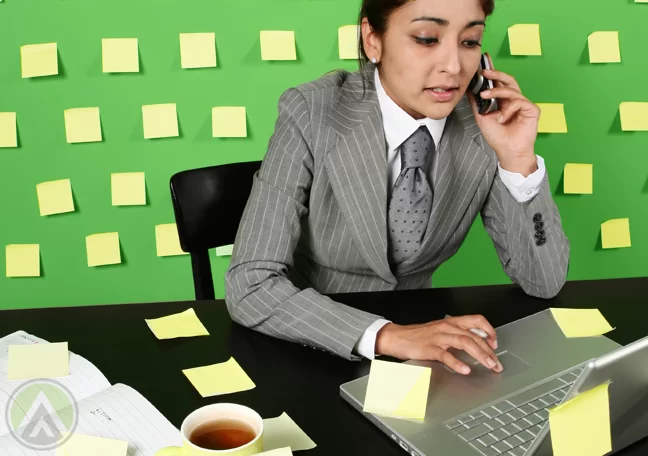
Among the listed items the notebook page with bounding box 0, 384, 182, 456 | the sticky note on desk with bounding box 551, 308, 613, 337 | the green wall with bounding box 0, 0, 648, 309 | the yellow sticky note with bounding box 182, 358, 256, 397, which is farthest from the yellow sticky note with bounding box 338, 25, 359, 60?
the notebook page with bounding box 0, 384, 182, 456

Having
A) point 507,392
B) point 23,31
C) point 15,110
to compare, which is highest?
point 23,31

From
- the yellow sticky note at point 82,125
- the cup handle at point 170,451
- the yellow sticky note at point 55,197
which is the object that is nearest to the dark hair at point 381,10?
the cup handle at point 170,451

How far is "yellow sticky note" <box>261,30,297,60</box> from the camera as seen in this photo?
2211mm

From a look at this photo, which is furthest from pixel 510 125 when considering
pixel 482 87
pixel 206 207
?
pixel 206 207

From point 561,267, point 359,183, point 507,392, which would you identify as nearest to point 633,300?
point 561,267

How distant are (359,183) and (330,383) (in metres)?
0.49

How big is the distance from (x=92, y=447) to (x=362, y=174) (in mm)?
748

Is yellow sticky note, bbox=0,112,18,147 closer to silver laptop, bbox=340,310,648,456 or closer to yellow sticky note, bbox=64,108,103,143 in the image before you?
yellow sticky note, bbox=64,108,103,143

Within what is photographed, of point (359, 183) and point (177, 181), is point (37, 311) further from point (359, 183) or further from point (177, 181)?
point (359, 183)

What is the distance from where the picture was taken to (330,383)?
1047 millimetres

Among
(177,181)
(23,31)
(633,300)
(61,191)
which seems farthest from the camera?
(61,191)

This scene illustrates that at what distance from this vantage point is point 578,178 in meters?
2.51

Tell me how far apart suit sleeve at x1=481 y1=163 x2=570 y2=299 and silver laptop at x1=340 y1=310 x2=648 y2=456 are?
157 mm

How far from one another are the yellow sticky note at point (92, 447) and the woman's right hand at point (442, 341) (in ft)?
1.41
